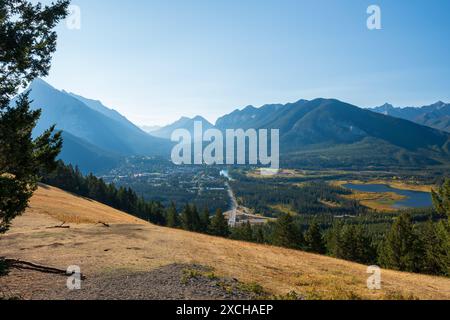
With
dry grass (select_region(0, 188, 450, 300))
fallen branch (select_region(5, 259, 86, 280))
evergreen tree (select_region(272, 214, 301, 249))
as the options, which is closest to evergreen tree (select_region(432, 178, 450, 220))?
dry grass (select_region(0, 188, 450, 300))

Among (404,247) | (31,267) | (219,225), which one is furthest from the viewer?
(219,225)

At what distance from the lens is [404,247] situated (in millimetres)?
47469

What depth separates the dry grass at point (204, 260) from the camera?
19.2 metres

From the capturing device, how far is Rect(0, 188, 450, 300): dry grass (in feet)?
63.1

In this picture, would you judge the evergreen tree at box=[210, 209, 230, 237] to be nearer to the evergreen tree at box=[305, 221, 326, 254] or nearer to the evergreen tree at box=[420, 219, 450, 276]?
the evergreen tree at box=[305, 221, 326, 254]

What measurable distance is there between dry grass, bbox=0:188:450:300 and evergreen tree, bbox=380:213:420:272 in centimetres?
2227

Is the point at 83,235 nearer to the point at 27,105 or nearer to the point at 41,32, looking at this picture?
the point at 27,105

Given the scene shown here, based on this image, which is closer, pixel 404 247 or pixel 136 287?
pixel 136 287

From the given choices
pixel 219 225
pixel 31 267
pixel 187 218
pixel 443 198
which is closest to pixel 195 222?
pixel 187 218

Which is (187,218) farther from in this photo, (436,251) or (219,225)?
(436,251)

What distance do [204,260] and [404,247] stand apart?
119ft

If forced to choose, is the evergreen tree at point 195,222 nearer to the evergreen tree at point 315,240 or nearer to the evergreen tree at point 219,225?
the evergreen tree at point 219,225

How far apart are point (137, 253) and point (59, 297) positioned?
10.1m
